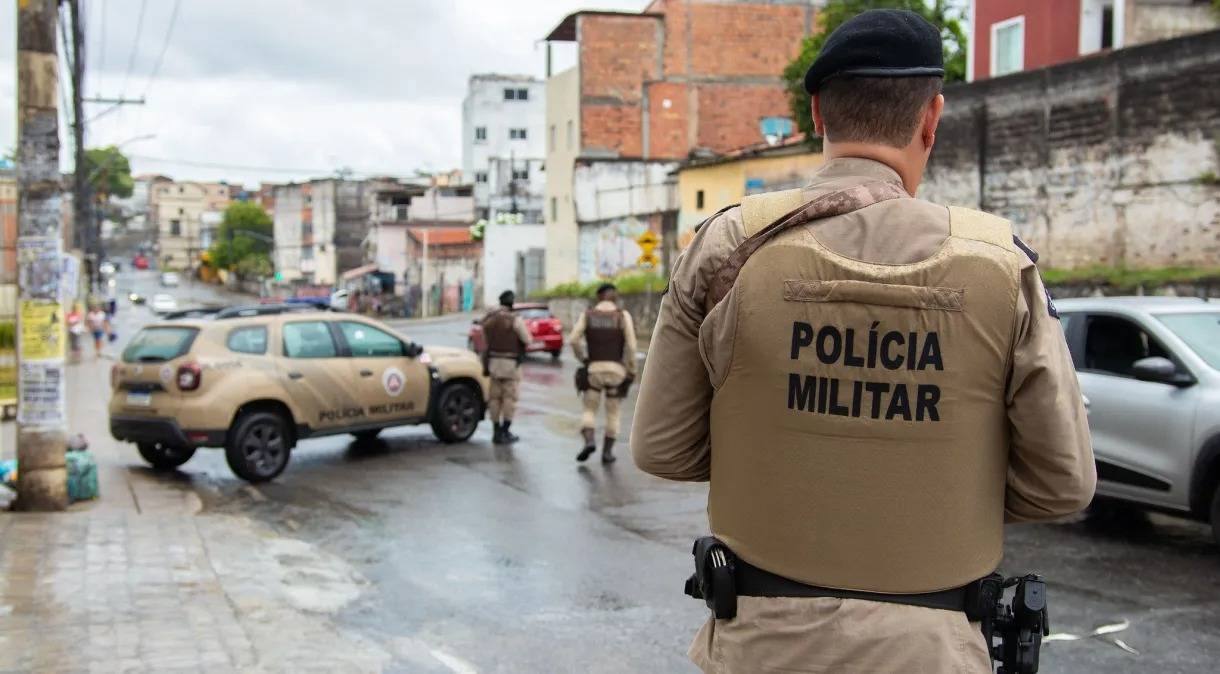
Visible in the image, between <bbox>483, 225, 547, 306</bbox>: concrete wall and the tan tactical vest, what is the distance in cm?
6114

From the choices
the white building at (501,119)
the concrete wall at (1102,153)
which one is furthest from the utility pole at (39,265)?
the white building at (501,119)

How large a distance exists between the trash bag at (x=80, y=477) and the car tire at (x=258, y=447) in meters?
1.57

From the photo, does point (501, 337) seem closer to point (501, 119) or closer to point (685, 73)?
point (685, 73)

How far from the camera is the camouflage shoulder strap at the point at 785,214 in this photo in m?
2.26

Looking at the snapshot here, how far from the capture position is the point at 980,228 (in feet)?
7.41

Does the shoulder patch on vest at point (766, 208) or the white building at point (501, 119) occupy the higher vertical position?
the white building at point (501, 119)

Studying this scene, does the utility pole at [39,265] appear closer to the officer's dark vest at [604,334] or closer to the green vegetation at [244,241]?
the officer's dark vest at [604,334]

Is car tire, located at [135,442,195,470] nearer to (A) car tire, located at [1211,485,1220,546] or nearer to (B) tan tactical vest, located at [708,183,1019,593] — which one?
(A) car tire, located at [1211,485,1220,546]

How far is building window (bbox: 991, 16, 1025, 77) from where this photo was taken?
96.7 feet

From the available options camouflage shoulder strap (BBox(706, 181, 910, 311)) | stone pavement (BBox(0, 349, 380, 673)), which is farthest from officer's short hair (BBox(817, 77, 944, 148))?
stone pavement (BBox(0, 349, 380, 673))

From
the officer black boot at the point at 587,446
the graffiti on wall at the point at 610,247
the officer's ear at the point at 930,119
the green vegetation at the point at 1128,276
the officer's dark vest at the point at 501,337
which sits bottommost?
the officer black boot at the point at 587,446

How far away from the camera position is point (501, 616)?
6707mm

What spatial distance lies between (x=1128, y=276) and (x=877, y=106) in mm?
20242

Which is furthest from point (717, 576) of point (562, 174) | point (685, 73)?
point (562, 174)
